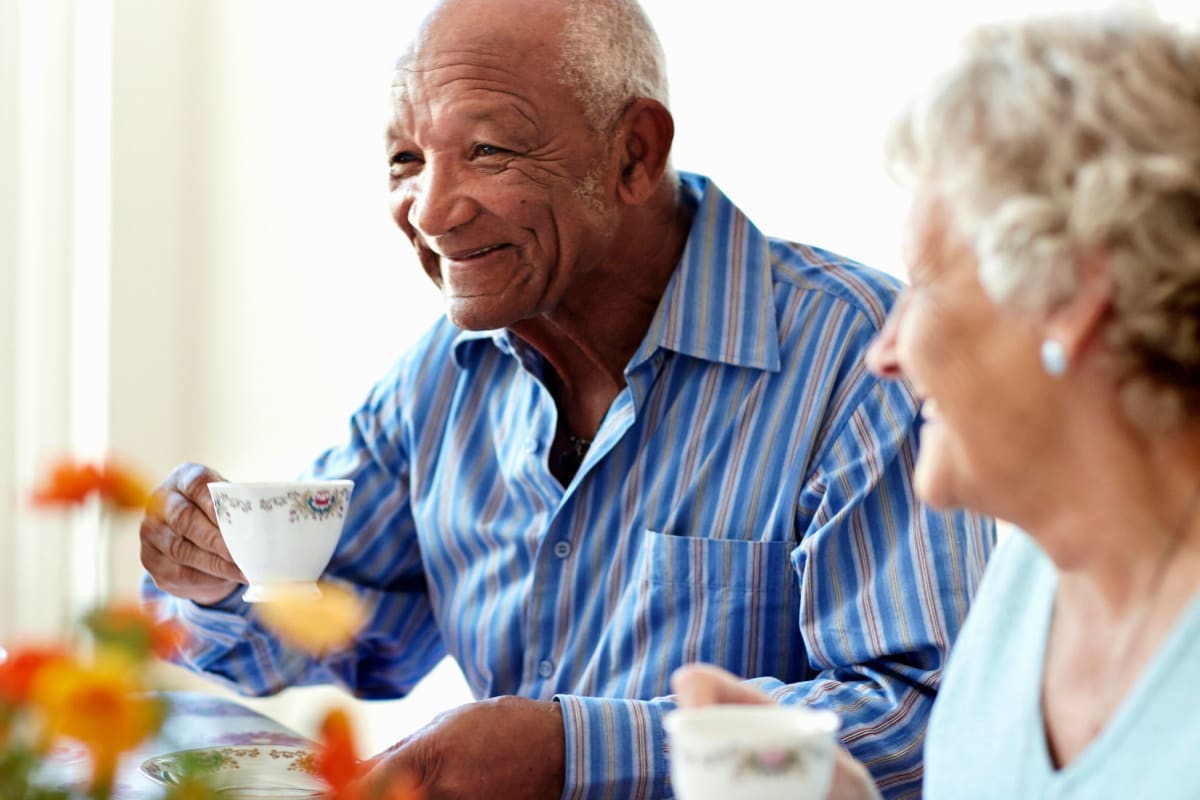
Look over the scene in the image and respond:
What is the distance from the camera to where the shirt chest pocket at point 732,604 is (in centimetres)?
167

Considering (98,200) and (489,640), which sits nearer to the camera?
(489,640)

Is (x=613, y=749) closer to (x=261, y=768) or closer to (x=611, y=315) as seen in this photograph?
(x=261, y=768)

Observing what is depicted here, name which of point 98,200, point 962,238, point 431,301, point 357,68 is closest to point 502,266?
point 962,238

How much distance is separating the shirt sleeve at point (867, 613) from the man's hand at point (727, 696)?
417 mm

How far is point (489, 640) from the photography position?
1.86 m

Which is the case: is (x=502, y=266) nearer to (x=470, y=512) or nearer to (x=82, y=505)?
(x=470, y=512)

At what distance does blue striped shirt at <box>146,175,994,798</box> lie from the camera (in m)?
1.53

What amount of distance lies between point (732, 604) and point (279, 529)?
522 millimetres

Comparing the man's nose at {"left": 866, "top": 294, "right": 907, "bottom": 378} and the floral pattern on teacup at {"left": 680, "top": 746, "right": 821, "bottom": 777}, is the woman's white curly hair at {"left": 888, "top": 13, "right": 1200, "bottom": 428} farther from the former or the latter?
the floral pattern on teacup at {"left": 680, "top": 746, "right": 821, "bottom": 777}

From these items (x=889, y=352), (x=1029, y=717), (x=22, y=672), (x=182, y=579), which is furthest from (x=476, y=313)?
(x=22, y=672)

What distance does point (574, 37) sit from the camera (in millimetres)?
1743

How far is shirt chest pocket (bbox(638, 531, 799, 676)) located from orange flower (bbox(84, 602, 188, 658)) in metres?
1.01

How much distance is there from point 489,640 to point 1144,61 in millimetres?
1172

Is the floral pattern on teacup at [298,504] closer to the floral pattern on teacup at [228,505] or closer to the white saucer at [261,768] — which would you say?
the floral pattern on teacup at [228,505]
